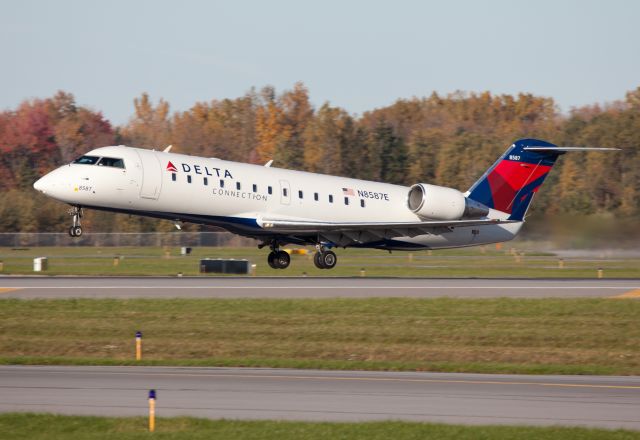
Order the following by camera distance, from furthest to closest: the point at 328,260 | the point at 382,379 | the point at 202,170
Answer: the point at 328,260
the point at 202,170
the point at 382,379

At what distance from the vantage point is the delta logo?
32.8m

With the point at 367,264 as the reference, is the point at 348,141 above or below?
above

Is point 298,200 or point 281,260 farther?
point 281,260

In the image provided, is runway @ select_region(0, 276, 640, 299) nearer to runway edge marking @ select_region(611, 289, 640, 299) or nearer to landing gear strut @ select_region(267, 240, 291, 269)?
runway edge marking @ select_region(611, 289, 640, 299)

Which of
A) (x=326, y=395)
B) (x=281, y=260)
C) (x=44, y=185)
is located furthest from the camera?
(x=281, y=260)

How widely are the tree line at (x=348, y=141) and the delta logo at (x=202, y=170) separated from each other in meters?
21.5

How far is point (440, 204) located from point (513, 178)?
379 cm

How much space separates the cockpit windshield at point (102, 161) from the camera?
3212 centimetres

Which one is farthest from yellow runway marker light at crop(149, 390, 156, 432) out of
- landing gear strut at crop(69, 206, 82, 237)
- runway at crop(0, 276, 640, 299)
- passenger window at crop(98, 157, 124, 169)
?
passenger window at crop(98, 157, 124, 169)

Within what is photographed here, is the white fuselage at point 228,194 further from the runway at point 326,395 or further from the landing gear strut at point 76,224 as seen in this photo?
the runway at point 326,395

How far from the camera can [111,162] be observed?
3222 centimetres

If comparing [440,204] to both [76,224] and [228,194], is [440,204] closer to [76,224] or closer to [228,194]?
[228,194]

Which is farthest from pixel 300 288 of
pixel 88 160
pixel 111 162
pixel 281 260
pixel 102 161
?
pixel 88 160

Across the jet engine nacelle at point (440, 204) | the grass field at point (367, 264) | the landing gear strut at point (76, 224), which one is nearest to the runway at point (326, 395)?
the landing gear strut at point (76, 224)
